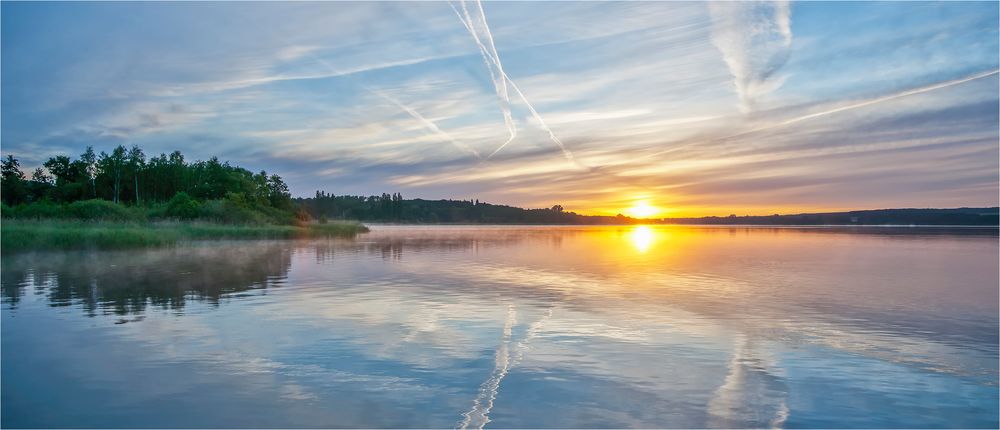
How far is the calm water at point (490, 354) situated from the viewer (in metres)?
10.2

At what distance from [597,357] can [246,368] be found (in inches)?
321

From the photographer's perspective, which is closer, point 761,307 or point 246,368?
point 246,368

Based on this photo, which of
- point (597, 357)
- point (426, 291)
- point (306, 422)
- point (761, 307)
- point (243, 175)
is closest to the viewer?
point (306, 422)

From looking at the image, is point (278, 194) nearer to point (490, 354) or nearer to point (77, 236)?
point (77, 236)

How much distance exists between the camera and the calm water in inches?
403

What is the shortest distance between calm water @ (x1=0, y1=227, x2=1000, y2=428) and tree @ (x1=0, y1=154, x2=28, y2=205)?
101639 millimetres

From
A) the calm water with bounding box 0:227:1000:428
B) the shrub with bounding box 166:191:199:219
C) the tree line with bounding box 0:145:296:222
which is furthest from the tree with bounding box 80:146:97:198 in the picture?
the calm water with bounding box 0:227:1000:428

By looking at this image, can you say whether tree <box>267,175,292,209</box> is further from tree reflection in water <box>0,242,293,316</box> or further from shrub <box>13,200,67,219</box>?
tree reflection in water <box>0,242,293,316</box>

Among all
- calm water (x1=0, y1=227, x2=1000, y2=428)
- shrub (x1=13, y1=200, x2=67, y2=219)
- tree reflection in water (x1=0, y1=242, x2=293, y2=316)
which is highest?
shrub (x1=13, y1=200, x2=67, y2=219)

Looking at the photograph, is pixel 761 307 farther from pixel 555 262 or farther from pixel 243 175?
pixel 243 175

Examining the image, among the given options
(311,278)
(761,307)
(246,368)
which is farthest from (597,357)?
(311,278)

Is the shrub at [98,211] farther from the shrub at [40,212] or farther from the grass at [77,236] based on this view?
the grass at [77,236]

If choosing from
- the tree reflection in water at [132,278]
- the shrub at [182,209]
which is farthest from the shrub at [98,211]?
the tree reflection in water at [132,278]

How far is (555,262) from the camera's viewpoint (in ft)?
149
